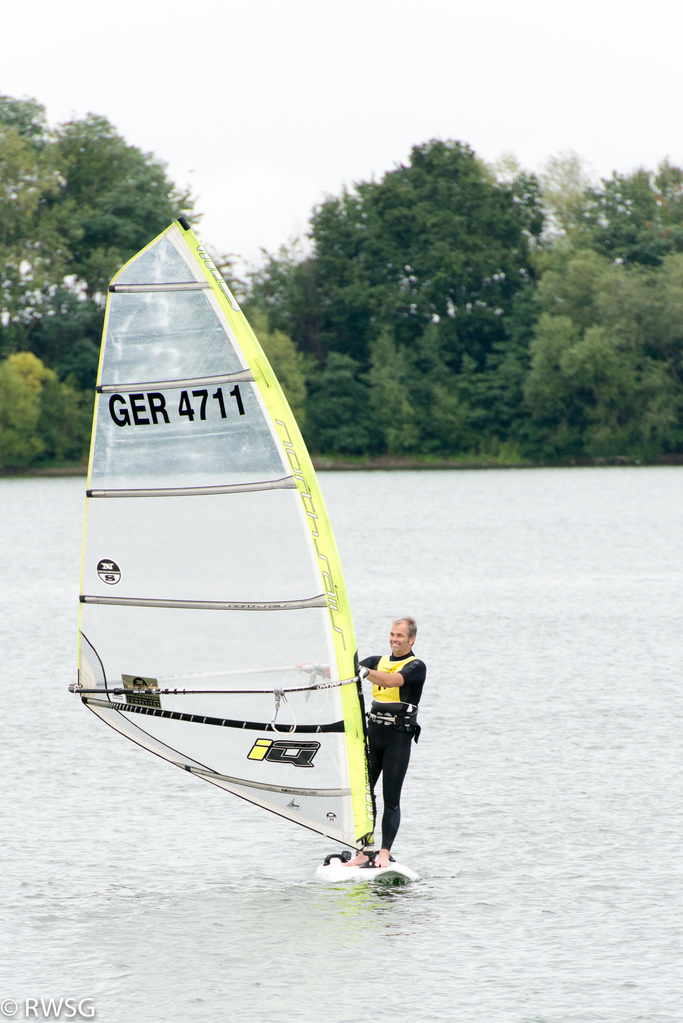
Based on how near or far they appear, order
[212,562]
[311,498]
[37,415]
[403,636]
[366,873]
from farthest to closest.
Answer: [37,415] → [366,873] → [212,562] → [403,636] → [311,498]

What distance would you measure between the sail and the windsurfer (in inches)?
5.4

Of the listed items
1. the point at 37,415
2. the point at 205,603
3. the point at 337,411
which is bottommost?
the point at 205,603

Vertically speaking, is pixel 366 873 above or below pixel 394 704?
below

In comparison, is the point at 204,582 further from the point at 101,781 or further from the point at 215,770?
the point at 101,781

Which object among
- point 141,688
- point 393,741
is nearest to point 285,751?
point 393,741

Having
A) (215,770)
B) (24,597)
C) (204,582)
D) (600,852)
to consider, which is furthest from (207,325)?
(24,597)

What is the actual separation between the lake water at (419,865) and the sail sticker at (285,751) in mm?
1219

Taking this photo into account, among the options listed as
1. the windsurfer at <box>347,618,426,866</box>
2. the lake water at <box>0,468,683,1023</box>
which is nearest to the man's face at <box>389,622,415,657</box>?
the windsurfer at <box>347,618,426,866</box>

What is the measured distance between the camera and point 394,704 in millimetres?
10156

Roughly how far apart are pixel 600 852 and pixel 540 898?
1.41m

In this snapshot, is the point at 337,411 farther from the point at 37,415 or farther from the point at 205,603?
the point at 205,603

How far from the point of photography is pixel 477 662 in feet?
74.6

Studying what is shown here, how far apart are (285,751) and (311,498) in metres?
1.88

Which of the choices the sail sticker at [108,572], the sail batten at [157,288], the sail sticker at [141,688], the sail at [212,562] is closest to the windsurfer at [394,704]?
the sail at [212,562]
